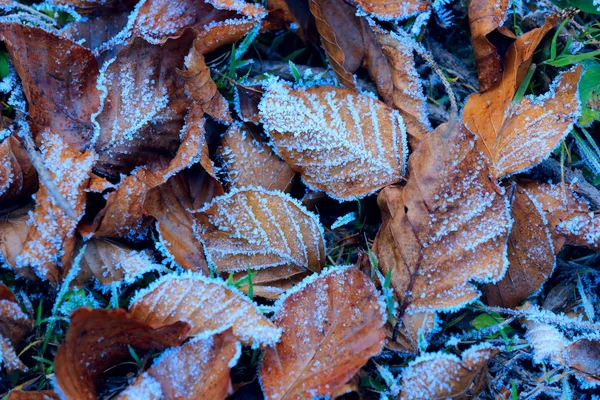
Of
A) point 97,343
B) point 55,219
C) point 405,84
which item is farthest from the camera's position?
point 405,84

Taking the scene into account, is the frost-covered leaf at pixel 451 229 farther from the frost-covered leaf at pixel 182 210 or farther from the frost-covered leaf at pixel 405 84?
the frost-covered leaf at pixel 182 210

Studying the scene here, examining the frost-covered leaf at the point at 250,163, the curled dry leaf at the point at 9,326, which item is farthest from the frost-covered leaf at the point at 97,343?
the frost-covered leaf at the point at 250,163

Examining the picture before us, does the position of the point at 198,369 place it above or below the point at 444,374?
above

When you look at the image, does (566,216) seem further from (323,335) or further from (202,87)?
(202,87)

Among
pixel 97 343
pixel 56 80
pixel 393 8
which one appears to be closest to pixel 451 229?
pixel 393 8

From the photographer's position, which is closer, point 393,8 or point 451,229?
point 451,229

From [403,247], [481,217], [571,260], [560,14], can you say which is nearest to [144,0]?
[403,247]

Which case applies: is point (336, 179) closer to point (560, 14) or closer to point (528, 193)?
point (528, 193)
